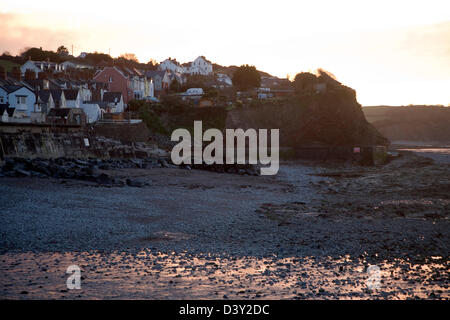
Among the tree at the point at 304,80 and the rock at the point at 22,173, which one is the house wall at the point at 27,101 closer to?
the rock at the point at 22,173

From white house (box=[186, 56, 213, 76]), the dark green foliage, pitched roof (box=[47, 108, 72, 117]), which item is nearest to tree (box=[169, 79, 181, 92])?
pitched roof (box=[47, 108, 72, 117])

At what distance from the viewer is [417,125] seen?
4513 inches

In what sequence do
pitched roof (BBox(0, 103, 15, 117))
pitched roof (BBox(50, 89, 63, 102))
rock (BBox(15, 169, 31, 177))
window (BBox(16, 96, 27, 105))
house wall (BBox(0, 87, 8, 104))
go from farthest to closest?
pitched roof (BBox(50, 89, 63, 102)) < window (BBox(16, 96, 27, 105)) < house wall (BBox(0, 87, 8, 104)) < pitched roof (BBox(0, 103, 15, 117)) < rock (BBox(15, 169, 31, 177))

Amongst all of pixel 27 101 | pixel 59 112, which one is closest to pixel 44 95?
pixel 27 101

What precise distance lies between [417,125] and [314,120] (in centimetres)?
6395

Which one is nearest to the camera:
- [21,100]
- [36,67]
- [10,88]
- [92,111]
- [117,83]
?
[10,88]

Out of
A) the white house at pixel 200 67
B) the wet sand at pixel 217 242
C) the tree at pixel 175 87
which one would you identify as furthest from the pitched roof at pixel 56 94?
the white house at pixel 200 67

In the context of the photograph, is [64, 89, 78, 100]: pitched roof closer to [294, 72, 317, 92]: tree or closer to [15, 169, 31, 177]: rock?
[15, 169, 31, 177]: rock

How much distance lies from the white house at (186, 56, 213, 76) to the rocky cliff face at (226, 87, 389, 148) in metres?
66.9

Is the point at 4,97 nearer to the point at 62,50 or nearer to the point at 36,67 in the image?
the point at 36,67

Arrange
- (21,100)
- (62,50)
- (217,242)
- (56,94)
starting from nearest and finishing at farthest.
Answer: (217,242) < (21,100) < (56,94) < (62,50)

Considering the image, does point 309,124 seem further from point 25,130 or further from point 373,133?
point 25,130

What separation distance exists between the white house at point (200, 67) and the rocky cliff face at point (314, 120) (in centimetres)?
6688

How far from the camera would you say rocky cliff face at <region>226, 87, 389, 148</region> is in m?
64.1
